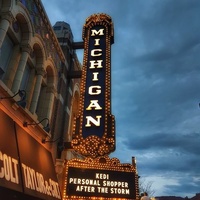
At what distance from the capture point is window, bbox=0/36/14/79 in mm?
8991

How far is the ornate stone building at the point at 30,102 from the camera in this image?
23.2 feet

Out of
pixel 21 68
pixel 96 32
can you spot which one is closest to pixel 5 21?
pixel 21 68

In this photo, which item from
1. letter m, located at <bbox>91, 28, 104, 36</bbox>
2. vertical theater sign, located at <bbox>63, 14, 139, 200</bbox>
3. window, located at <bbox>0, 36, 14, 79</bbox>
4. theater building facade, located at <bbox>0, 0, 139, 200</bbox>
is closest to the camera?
theater building facade, located at <bbox>0, 0, 139, 200</bbox>

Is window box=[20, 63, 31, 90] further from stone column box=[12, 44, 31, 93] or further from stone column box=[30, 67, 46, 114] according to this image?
stone column box=[12, 44, 31, 93]

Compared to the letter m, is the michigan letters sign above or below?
below

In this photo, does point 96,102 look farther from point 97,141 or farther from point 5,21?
point 5,21

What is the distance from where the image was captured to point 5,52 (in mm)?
9227

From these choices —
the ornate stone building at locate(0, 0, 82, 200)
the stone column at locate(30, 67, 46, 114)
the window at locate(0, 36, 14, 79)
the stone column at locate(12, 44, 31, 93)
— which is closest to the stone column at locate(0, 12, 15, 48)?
the ornate stone building at locate(0, 0, 82, 200)

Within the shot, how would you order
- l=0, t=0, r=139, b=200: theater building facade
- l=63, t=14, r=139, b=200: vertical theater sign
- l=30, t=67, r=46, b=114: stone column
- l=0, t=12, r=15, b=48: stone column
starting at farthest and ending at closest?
l=30, t=67, r=46, b=114: stone column → l=63, t=14, r=139, b=200: vertical theater sign → l=0, t=12, r=15, b=48: stone column → l=0, t=0, r=139, b=200: theater building facade

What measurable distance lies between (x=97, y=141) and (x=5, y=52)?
18.1 ft

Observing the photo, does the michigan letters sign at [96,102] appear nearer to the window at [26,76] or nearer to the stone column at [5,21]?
the window at [26,76]

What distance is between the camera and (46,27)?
12.5 m

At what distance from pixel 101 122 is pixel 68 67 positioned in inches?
263

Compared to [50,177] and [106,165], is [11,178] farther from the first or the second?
[106,165]
